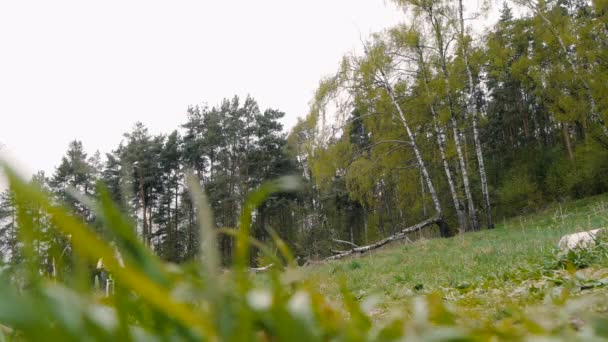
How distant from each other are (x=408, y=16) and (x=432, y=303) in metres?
20.4

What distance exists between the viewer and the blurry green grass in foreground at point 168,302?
0.26 meters

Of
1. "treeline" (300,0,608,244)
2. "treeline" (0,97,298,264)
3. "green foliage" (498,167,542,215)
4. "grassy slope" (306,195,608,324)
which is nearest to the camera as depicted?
"grassy slope" (306,195,608,324)

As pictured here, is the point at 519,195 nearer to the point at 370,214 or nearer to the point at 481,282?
the point at 370,214

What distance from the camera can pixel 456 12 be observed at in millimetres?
18031

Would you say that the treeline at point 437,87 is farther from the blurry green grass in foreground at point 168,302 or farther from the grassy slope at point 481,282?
the blurry green grass in foreground at point 168,302

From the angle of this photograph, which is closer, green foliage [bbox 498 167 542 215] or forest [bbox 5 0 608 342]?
forest [bbox 5 0 608 342]

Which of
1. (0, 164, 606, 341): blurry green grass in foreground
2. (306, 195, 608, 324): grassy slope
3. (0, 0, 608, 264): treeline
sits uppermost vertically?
(0, 0, 608, 264): treeline

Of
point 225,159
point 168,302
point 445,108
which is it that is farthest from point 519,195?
point 168,302

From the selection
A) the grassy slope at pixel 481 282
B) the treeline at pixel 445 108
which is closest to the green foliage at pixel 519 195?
the treeline at pixel 445 108

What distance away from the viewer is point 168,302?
0.93 feet

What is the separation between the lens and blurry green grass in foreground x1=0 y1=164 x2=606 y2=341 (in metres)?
0.26

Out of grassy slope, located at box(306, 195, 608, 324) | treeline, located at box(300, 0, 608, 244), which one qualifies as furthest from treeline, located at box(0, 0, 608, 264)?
grassy slope, located at box(306, 195, 608, 324)

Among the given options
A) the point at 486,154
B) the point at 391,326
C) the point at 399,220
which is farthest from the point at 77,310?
the point at 486,154

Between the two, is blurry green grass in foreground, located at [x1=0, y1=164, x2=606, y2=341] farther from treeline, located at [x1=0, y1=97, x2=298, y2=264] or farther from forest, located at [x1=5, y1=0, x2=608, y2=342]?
treeline, located at [x1=0, y1=97, x2=298, y2=264]
